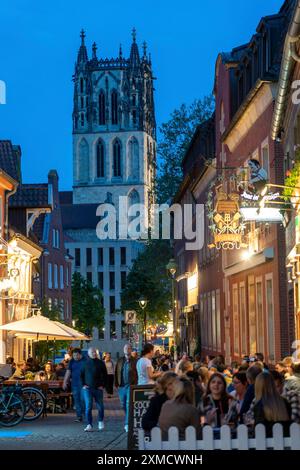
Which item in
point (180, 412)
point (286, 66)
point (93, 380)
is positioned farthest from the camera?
point (93, 380)

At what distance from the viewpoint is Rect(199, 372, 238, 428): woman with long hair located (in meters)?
13.5

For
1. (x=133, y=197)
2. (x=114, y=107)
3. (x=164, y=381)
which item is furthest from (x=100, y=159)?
(x=164, y=381)

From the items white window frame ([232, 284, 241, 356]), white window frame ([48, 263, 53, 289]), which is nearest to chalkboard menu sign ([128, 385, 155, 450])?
white window frame ([232, 284, 241, 356])

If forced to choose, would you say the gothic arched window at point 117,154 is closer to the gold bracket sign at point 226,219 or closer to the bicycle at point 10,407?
the gold bracket sign at point 226,219

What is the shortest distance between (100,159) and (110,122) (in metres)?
6.24

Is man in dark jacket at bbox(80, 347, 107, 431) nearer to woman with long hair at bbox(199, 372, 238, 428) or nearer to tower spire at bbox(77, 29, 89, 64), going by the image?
woman with long hair at bbox(199, 372, 238, 428)

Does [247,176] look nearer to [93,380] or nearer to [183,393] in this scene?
[93,380]

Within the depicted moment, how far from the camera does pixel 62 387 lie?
1086 inches

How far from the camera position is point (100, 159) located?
195250mm

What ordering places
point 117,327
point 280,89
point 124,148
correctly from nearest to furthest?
point 280,89 < point 117,327 < point 124,148

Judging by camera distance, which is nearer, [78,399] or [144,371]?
[144,371]
